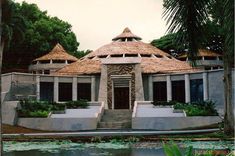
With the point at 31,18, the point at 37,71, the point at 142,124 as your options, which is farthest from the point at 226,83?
the point at 31,18

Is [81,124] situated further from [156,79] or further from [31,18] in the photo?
[31,18]

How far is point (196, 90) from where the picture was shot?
36.3 metres

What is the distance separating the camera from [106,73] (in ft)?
128

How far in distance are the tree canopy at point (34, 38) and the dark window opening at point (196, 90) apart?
2172 cm

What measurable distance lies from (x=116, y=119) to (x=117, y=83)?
602cm

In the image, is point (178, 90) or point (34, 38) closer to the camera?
point (178, 90)

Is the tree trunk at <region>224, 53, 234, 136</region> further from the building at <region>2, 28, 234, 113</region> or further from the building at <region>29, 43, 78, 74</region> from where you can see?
the building at <region>29, 43, 78, 74</region>

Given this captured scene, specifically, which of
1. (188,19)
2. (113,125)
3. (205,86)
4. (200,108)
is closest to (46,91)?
(113,125)

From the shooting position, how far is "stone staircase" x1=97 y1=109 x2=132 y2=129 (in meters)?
31.5

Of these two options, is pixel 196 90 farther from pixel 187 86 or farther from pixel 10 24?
pixel 10 24

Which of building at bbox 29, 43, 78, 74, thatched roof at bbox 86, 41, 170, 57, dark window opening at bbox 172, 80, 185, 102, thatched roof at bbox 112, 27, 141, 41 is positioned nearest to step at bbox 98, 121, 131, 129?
dark window opening at bbox 172, 80, 185, 102

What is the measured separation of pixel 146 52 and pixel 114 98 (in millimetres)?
7279

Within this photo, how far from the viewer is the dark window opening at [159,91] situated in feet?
128

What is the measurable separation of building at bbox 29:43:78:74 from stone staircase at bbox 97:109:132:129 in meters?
14.8
